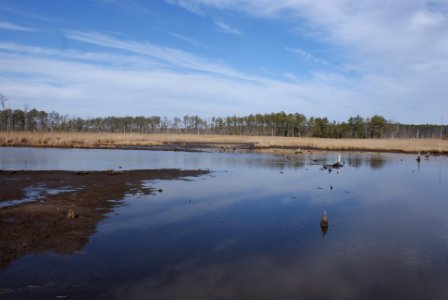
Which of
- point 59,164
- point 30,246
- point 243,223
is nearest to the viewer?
point 30,246

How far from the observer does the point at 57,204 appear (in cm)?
1270

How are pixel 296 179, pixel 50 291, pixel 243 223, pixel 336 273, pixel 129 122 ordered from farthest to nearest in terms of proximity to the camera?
pixel 129 122 < pixel 296 179 < pixel 243 223 < pixel 336 273 < pixel 50 291

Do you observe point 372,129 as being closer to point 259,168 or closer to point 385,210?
point 259,168

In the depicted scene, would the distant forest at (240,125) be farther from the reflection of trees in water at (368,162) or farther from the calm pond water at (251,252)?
the calm pond water at (251,252)

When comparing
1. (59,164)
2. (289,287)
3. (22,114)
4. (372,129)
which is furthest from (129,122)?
(289,287)

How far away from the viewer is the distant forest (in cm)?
10544

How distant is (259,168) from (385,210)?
1378 cm

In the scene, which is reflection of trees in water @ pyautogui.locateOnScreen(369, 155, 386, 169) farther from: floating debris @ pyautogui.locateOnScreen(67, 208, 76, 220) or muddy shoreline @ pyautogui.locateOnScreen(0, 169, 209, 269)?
floating debris @ pyautogui.locateOnScreen(67, 208, 76, 220)

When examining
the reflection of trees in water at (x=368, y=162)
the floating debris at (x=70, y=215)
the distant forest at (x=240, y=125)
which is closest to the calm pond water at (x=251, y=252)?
the floating debris at (x=70, y=215)

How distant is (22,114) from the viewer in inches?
4360

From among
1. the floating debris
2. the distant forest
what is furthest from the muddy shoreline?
the distant forest

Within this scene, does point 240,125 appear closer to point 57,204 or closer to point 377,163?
point 377,163

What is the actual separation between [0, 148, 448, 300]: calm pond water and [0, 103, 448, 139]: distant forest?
9002cm

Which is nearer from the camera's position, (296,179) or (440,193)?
(440,193)
